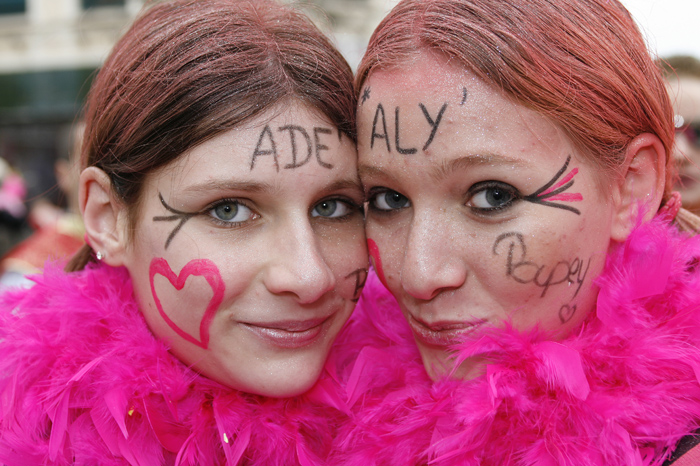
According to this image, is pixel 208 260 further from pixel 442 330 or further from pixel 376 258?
pixel 442 330

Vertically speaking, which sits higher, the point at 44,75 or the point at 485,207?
the point at 485,207

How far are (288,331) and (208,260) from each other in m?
0.30

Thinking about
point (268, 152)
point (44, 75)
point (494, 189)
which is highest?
point (494, 189)

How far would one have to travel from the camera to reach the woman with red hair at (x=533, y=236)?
1432 millimetres

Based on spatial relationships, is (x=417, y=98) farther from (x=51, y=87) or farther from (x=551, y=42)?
(x=51, y=87)

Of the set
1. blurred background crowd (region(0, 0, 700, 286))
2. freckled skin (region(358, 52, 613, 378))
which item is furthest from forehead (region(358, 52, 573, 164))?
blurred background crowd (region(0, 0, 700, 286))

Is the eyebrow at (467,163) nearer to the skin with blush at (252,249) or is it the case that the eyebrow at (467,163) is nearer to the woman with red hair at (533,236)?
the woman with red hair at (533,236)

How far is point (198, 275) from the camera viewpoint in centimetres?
159

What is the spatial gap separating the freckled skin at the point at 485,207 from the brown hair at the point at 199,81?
0.25 m

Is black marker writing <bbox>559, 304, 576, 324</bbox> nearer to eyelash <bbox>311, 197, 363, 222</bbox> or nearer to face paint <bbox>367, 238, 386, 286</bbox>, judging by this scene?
face paint <bbox>367, 238, 386, 286</bbox>

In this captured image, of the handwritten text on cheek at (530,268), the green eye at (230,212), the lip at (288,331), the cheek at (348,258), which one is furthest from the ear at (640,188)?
the green eye at (230,212)

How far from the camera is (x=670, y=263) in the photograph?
61.5 inches

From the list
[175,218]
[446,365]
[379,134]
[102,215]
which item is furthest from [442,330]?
[102,215]

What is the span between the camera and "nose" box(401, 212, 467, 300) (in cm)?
148
